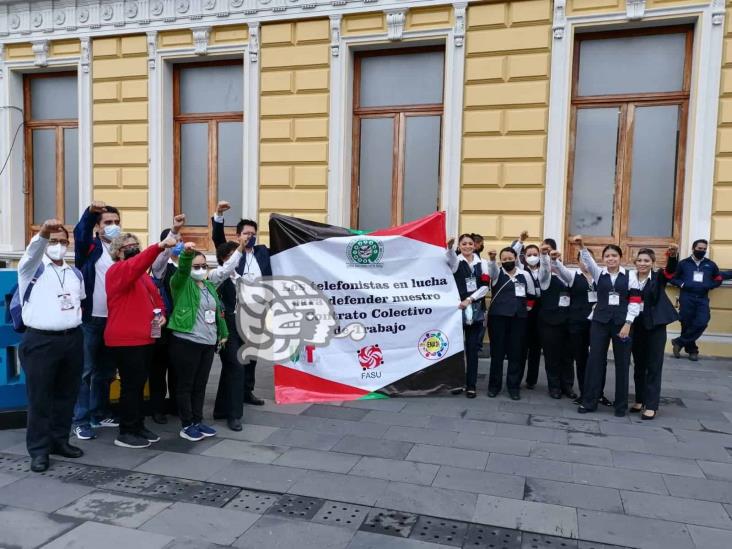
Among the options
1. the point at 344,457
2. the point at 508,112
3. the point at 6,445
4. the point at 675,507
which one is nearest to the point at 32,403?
the point at 6,445

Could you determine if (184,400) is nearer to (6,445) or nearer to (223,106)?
(6,445)

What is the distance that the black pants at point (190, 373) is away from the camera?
5.19m

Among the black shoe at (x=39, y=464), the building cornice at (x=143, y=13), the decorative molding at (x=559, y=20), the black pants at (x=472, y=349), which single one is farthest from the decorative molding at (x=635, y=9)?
the black shoe at (x=39, y=464)

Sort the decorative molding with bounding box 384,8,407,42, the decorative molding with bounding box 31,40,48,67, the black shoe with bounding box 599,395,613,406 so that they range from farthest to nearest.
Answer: the decorative molding with bounding box 31,40,48,67 < the decorative molding with bounding box 384,8,407,42 < the black shoe with bounding box 599,395,613,406

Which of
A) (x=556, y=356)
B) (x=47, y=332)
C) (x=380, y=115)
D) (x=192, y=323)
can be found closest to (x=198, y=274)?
(x=192, y=323)

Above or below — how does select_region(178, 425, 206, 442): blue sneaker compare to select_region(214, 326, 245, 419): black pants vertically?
below

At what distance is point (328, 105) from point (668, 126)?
5.38 m

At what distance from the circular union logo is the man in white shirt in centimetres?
356

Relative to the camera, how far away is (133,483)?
14.4ft

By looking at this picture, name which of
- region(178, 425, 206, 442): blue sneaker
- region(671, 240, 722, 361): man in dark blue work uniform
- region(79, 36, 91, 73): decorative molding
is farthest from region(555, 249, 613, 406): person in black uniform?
region(79, 36, 91, 73): decorative molding

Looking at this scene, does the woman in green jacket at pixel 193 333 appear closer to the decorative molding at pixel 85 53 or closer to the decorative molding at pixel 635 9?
the decorative molding at pixel 635 9

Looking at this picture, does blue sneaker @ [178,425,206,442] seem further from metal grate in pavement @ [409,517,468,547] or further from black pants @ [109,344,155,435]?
metal grate in pavement @ [409,517,468,547]

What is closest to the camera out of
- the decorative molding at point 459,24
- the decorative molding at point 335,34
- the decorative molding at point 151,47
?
the decorative molding at point 459,24

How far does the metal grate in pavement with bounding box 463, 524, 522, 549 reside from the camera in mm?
3541
